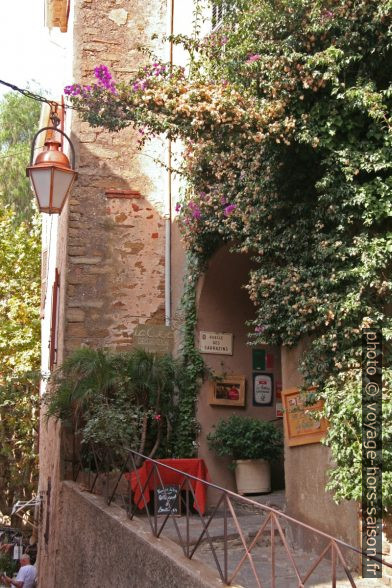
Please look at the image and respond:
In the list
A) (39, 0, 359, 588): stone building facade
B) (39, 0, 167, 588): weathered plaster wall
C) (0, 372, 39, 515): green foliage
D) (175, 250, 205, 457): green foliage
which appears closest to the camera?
(175, 250, 205, 457): green foliage

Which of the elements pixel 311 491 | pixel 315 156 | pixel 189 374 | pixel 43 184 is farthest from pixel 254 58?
pixel 189 374

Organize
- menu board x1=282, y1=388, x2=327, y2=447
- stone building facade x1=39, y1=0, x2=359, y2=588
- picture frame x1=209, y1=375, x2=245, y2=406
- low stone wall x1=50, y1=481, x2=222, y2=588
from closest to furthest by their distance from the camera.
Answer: low stone wall x1=50, y1=481, x2=222, y2=588
menu board x1=282, y1=388, x2=327, y2=447
picture frame x1=209, y1=375, x2=245, y2=406
stone building facade x1=39, y1=0, x2=359, y2=588

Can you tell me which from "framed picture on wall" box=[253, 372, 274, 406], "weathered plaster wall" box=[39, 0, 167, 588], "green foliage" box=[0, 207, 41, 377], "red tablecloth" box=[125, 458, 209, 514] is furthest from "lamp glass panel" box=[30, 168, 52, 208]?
"green foliage" box=[0, 207, 41, 377]

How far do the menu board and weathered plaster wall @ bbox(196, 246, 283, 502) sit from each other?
235 cm

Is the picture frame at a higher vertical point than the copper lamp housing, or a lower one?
lower

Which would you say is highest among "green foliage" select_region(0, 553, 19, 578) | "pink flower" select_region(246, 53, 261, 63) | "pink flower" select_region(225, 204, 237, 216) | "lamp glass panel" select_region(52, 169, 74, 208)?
"pink flower" select_region(246, 53, 261, 63)

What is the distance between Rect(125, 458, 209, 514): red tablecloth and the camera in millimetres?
7730

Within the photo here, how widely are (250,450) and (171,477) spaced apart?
45.2 inches

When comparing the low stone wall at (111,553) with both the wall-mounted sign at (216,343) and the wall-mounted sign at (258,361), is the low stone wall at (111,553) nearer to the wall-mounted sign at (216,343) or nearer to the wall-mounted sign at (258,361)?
the wall-mounted sign at (216,343)

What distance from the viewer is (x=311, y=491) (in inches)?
261

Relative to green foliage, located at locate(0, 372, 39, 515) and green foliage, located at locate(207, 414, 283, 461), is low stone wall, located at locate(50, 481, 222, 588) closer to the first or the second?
green foliage, located at locate(207, 414, 283, 461)

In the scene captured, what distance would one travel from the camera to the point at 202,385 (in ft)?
31.0

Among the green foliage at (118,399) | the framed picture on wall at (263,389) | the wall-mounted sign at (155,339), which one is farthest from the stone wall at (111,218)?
the framed picture on wall at (263,389)

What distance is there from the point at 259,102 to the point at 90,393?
12.0ft
